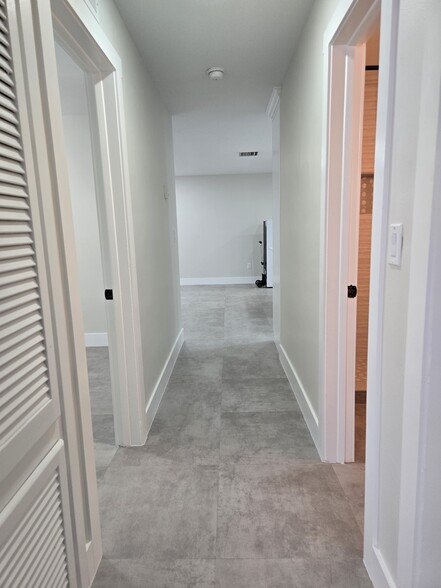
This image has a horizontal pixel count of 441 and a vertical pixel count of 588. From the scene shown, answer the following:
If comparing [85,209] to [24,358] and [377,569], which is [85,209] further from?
[377,569]

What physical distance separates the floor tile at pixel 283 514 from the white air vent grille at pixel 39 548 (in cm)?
64

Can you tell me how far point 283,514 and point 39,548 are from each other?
3.38ft

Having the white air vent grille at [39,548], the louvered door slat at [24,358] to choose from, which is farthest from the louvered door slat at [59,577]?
the louvered door slat at [24,358]

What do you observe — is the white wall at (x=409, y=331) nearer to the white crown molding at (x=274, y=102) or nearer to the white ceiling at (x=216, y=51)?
the white ceiling at (x=216, y=51)

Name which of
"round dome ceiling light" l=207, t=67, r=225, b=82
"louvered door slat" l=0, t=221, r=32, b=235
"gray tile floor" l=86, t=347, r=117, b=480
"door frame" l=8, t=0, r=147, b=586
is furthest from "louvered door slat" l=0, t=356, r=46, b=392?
"round dome ceiling light" l=207, t=67, r=225, b=82

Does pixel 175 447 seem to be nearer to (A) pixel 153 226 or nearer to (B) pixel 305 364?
(B) pixel 305 364

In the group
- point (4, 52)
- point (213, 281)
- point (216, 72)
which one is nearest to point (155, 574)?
point (4, 52)

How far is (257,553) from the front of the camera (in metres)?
1.37

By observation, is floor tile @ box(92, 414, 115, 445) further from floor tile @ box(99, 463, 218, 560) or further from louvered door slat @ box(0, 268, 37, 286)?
louvered door slat @ box(0, 268, 37, 286)

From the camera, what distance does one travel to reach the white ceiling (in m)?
1.87

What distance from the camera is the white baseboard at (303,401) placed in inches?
79.6

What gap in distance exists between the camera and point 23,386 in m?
0.87

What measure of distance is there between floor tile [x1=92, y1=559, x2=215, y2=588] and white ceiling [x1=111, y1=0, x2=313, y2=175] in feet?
8.22

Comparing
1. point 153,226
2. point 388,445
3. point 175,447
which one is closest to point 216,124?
point 153,226
